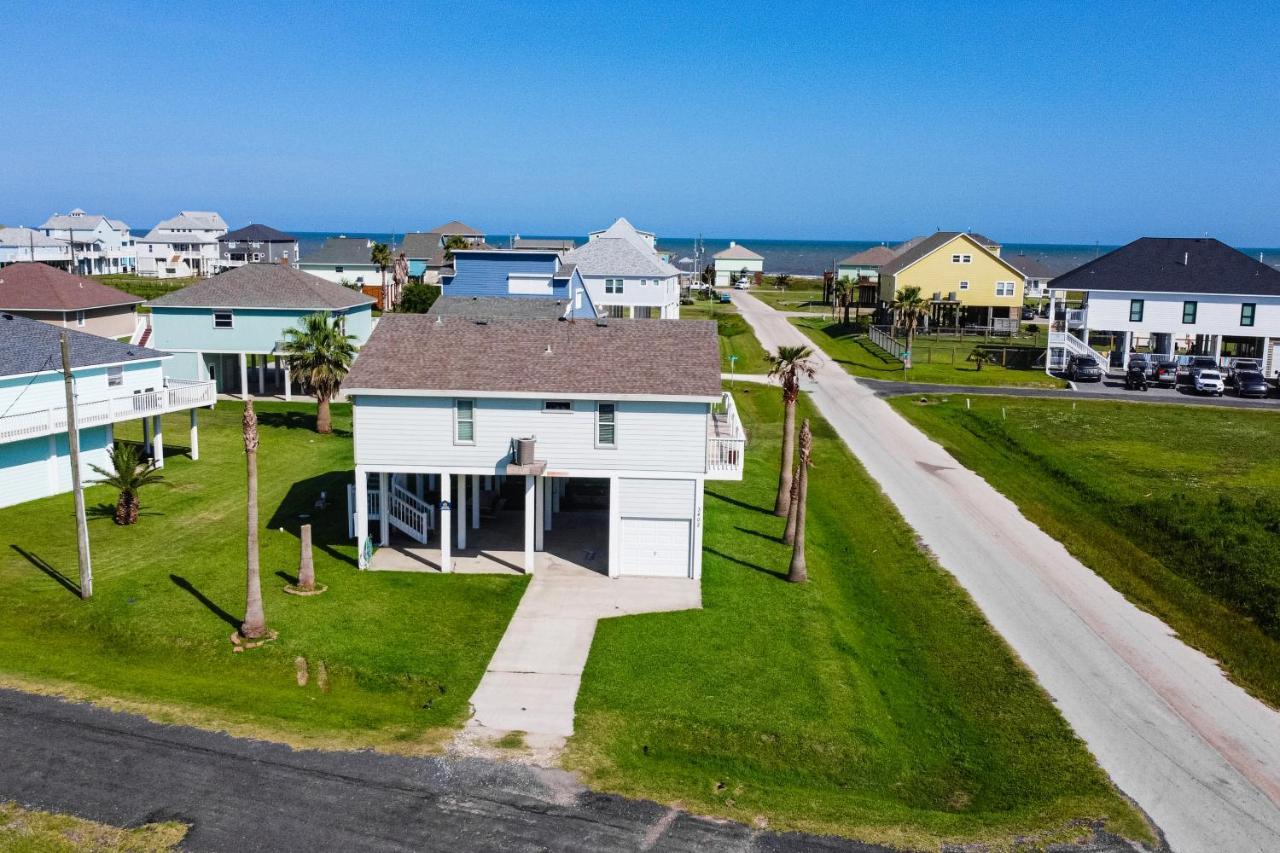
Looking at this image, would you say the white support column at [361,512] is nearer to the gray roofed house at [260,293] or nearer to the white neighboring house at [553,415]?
the white neighboring house at [553,415]

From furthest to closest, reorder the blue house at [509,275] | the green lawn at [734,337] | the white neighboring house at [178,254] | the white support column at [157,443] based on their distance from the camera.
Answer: the white neighboring house at [178,254] → the green lawn at [734,337] → the blue house at [509,275] → the white support column at [157,443]

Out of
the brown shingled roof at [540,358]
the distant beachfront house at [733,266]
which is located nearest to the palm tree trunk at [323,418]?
the brown shingled roof at [540,358]

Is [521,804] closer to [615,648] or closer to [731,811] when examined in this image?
[731,811]

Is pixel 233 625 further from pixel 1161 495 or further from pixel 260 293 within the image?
pixel 260 293

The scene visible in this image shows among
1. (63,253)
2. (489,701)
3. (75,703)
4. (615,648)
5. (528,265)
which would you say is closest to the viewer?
(75,703)

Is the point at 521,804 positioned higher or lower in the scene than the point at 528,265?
lower

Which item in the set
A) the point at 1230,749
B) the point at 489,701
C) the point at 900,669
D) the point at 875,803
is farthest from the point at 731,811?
the point at 1230,749

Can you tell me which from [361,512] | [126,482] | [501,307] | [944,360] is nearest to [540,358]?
[361,512]
